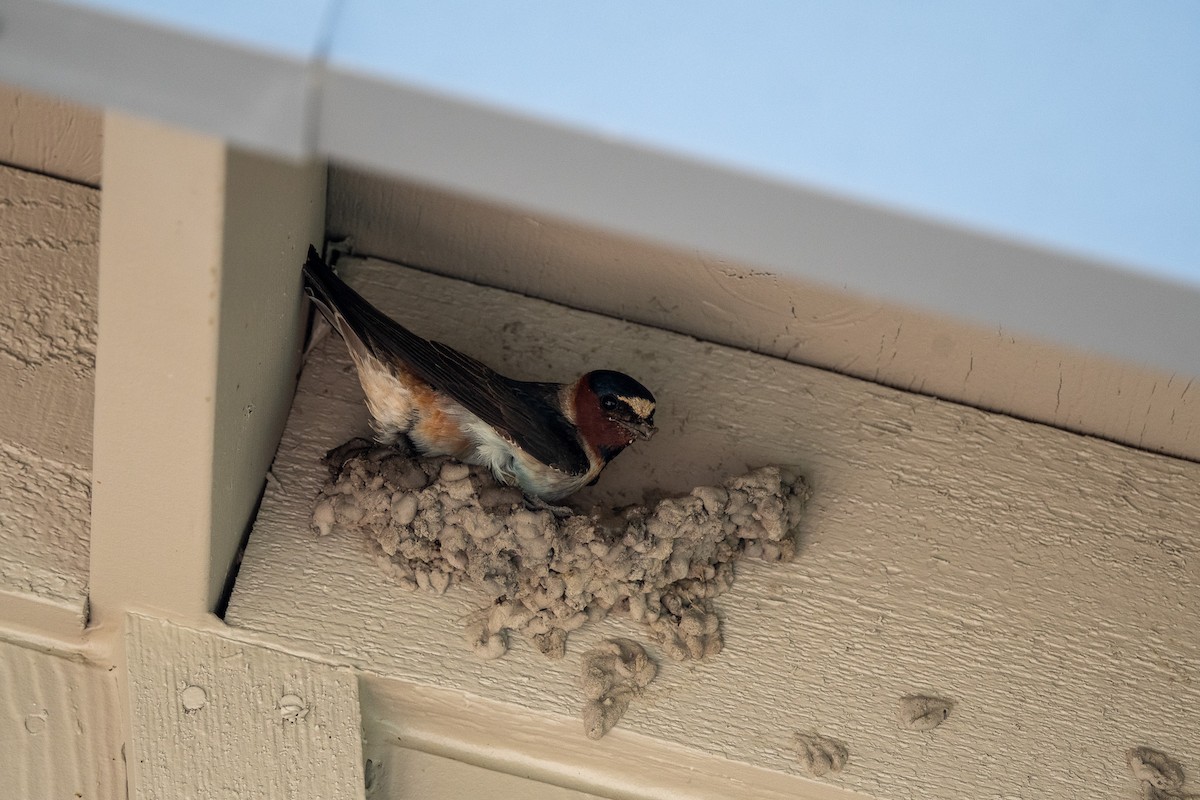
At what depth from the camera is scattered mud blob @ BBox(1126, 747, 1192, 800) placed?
2389 millimetres

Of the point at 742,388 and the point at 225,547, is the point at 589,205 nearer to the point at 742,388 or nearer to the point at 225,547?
the point at 225,547

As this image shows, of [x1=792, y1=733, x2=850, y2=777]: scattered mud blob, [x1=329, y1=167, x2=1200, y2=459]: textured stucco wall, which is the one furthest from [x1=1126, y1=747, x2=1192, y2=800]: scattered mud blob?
[x1=329, y1=167, x2=1200, y2=459]: textured stucco wall

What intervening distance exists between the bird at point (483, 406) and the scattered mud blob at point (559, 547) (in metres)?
0.19

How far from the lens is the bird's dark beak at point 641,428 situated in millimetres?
2725

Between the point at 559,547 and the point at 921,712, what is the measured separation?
82cm

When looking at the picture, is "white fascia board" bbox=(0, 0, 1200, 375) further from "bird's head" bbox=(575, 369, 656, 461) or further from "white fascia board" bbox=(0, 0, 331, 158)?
"bird's head" bbox=(575, 369, 656, 461)

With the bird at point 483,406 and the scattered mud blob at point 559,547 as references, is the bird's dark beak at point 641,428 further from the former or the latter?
the scattered mud blob at point 559,547

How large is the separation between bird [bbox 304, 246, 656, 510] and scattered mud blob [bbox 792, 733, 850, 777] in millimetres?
772

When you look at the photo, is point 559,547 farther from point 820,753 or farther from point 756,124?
point 756,124

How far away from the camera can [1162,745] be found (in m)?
2.45

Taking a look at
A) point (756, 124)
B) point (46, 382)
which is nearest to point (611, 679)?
point (46, 382)

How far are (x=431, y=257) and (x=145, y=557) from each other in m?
1.00

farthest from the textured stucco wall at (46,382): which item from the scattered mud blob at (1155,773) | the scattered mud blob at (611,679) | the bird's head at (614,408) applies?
the scattered mud blob at (1155,773)

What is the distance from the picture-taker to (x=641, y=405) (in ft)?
8.77
